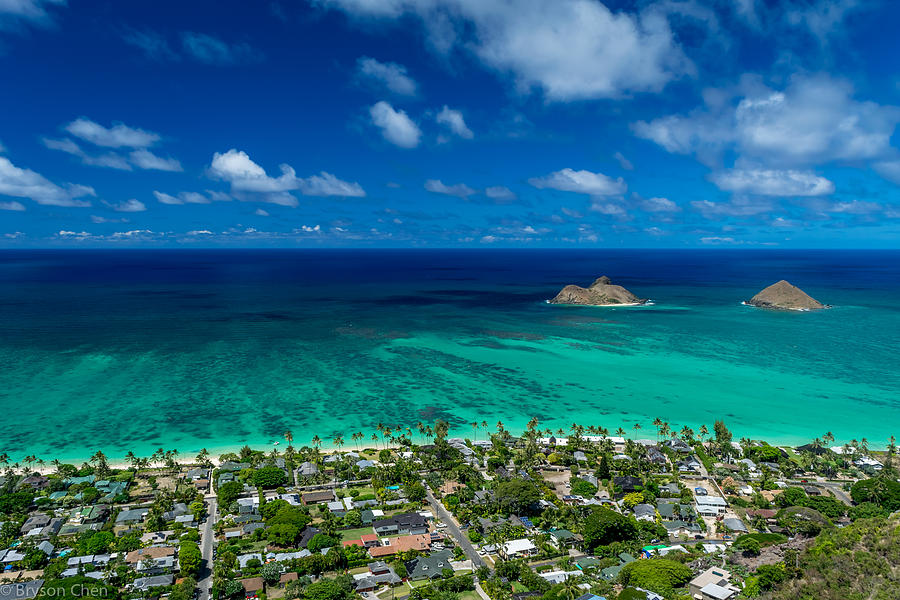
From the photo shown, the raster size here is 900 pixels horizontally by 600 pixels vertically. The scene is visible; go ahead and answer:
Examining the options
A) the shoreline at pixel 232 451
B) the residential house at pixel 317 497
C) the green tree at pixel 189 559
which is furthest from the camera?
the shoreline at pixel 232 451

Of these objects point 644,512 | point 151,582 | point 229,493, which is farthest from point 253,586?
point 644,512

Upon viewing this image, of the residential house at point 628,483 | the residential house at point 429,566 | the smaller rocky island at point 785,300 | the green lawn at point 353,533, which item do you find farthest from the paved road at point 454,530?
the smaller rocky island at point 785,300

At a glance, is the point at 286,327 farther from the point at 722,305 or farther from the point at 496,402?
the point at 722,305

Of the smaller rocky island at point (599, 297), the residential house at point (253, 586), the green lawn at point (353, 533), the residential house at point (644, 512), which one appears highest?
the smaller rocky island at point (599, 297)

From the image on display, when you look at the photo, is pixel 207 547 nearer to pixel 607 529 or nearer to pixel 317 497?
pixel 317 497

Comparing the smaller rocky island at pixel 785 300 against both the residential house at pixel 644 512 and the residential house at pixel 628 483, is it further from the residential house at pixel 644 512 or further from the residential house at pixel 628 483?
the residential house at pixel 644 512

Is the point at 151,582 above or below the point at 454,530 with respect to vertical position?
below
